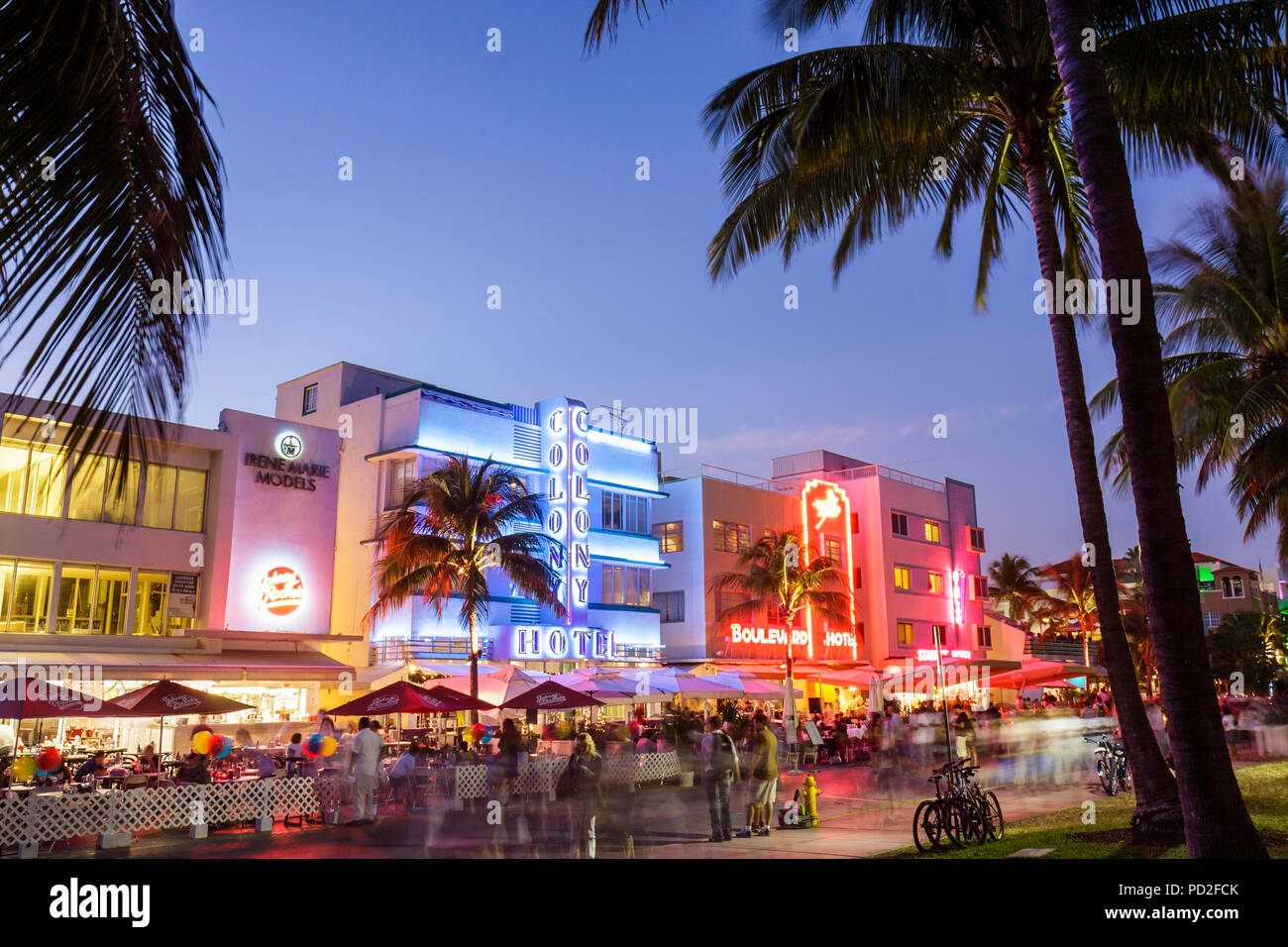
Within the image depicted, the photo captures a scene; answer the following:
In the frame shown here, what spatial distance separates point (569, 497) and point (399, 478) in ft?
20.7

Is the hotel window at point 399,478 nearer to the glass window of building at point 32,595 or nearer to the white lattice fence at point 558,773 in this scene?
the glass window of building at point 32,595

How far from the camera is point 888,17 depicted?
1415 centimetres

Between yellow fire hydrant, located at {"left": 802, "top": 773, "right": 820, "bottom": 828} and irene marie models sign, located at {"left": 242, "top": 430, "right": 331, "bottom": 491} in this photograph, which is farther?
irene marie models sign, located at {"left": 242, "top": 430, "right": 331, "bottom": 491}

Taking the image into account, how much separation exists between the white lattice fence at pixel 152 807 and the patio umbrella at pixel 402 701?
2.08 metres

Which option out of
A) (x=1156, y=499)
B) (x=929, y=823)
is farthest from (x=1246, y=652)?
(x=1156, y=499)

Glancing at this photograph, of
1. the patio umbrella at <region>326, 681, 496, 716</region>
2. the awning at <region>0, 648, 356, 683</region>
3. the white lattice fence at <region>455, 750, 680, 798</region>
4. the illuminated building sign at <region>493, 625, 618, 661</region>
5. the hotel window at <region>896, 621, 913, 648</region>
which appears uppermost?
the hotel window at <region>896, 621, 913, 648</region>

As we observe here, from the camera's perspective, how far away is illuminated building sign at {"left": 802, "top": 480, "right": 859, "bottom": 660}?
1916 inches

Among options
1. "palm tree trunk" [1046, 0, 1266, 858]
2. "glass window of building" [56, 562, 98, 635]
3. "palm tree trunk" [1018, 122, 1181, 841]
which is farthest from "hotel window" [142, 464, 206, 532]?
"palm tree trunk" [1046, 0, 1266, 858]

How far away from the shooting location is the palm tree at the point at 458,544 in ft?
93.2

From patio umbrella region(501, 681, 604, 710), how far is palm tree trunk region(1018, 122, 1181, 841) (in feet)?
43.1

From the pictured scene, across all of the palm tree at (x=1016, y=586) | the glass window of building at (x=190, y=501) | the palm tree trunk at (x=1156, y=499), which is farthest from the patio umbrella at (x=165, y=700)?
the palm tree at (x=1016, y=586)

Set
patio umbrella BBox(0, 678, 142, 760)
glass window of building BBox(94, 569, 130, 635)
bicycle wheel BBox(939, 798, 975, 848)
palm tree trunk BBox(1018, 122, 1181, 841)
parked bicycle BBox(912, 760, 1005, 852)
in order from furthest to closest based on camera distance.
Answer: glass window of building BBox(94, 569, 130, 635)
patio umbrella BBox(0, 678, 142, 760)
bicycle wheel BBox(939, 798, 975, 848)
parked bicycle BBox(912, 760, 1005, 852)
palm tree trunk BBox(1018, 122, 1181, 841)

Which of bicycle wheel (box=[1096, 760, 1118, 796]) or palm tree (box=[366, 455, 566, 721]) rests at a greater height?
palm tree (box=[366, 455, 566, 721])

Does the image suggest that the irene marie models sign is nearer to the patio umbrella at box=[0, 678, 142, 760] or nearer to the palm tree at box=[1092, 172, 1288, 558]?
the patio umbrella at box=[0, 678, 142, 760]
